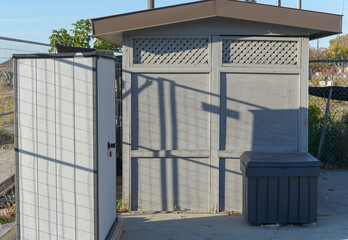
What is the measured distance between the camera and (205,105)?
6.99 meters

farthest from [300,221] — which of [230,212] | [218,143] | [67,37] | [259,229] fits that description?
[67,37]

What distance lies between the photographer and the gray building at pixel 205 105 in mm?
6953

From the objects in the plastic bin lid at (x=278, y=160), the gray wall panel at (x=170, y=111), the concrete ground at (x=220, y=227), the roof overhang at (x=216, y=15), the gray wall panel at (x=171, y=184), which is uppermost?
the roof overhang at (x=216, y=15)

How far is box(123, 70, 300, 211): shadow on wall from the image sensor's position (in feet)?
23.0

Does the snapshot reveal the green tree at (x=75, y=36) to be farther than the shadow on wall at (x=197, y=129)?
Yes

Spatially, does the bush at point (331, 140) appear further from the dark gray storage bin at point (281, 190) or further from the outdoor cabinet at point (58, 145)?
the outdoor cabinet at point (58, 145)

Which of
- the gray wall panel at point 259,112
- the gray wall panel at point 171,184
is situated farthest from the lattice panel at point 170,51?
the gray wall panel at point 171,184

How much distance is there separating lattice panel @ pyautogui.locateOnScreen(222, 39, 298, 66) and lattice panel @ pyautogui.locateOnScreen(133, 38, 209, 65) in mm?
353

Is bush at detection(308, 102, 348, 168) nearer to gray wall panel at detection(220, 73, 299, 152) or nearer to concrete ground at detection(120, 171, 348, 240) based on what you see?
concrete ground at detection(120, 171, 348, 240)

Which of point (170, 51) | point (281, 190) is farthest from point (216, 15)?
point (281, 190)

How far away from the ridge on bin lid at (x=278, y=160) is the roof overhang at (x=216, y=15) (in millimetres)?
1829

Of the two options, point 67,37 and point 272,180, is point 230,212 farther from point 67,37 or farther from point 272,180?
point 67,37

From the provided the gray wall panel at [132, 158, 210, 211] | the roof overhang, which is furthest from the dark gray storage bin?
the roof overhang

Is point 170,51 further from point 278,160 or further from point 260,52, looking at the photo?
point 278,160
